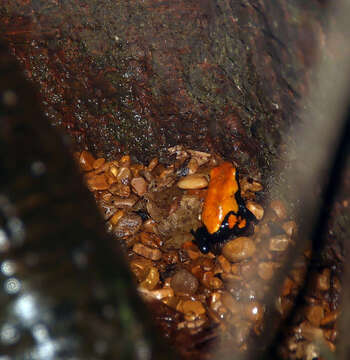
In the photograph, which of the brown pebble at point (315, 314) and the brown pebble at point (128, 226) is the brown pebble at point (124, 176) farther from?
the brown pebble at point (315, 314)

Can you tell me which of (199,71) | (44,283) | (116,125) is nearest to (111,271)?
(44,283)

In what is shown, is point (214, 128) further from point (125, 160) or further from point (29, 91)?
point (29, 91)

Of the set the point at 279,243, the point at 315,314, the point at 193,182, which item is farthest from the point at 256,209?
the point at 315,314

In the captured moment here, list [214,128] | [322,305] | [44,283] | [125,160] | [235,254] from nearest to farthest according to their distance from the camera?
[44,283] < [322,305] < [235,254] < [214,128] < [125,160]

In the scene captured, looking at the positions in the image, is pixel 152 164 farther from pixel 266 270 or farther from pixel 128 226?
pixel 266 270

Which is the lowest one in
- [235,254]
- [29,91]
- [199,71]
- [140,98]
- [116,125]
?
[235,254]

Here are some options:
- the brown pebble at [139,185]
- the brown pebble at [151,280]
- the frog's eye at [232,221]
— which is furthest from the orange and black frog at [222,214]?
the brown pebble at [139,185]
